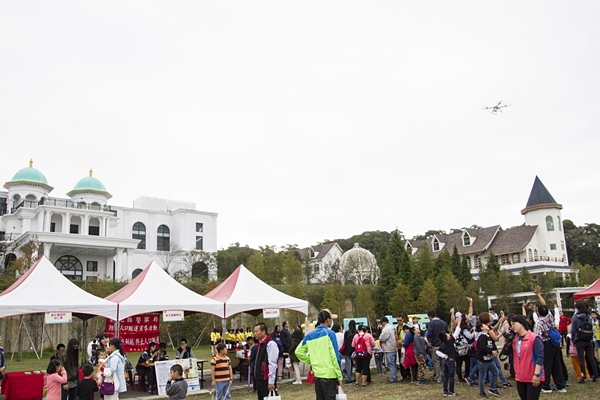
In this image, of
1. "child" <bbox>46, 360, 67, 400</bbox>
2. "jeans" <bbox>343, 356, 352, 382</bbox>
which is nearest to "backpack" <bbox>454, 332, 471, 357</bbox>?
"jeans" <bbox>343, 356, 352, 382</bbox>

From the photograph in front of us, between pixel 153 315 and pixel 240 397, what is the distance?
18.7 feet

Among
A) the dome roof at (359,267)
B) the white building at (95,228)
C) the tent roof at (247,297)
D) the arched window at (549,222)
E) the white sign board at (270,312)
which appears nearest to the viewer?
the tent roof at (247,297)

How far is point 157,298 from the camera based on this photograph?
13883 mm

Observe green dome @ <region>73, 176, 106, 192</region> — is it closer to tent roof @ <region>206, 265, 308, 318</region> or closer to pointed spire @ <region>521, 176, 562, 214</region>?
tent roof @ <region>206, 265, 308, 318</region>

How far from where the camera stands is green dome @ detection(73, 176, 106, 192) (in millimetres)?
50875

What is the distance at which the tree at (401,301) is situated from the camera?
34.1 metres

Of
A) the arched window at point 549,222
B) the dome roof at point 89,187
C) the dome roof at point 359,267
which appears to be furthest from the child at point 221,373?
the arched window at point 549,222

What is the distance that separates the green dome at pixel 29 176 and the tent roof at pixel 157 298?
3984 centimetres

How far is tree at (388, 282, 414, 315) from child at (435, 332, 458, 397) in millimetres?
24192

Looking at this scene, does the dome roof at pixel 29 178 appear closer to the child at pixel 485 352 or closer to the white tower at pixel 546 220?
the child at pixel 485 352

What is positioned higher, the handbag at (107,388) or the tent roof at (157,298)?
the tent roof at (157,298)

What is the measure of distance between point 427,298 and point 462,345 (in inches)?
924

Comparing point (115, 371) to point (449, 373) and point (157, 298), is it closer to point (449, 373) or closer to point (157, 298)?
point (157, 298)

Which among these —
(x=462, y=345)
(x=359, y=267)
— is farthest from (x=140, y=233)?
(x=462, y=345)
